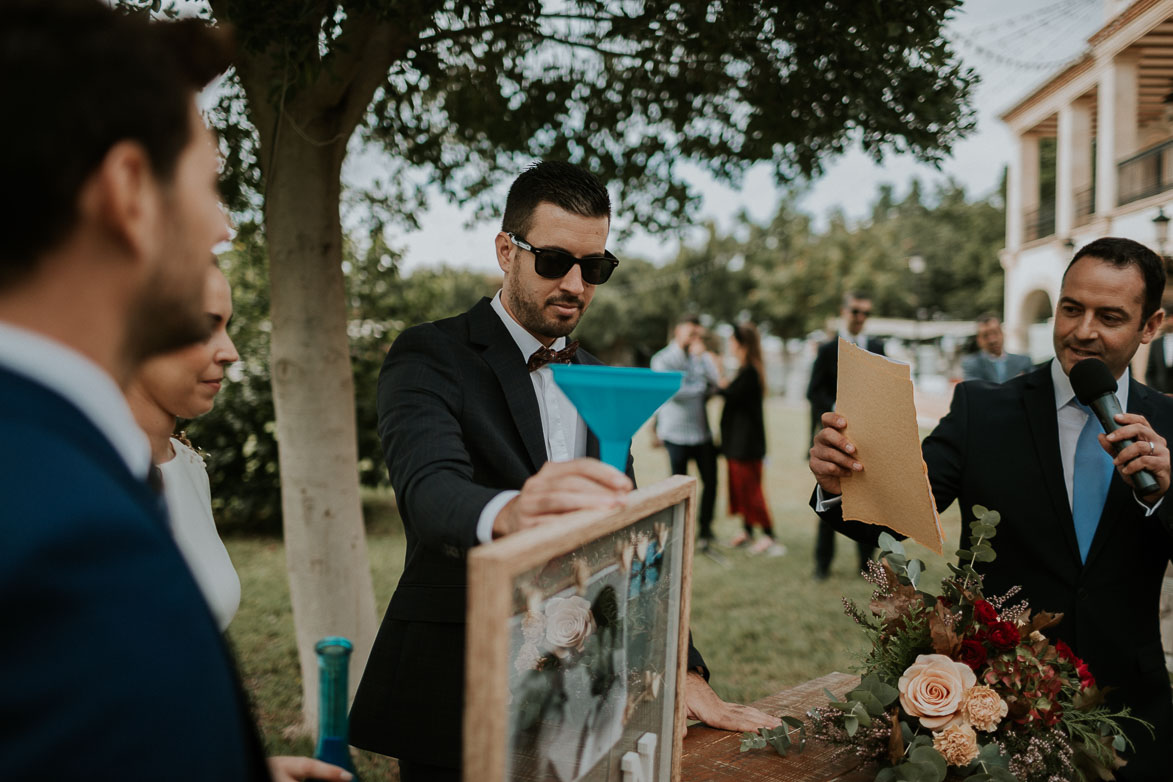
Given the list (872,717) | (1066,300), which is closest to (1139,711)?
(872,717)

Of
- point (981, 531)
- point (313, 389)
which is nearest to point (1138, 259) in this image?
point (981, 531)

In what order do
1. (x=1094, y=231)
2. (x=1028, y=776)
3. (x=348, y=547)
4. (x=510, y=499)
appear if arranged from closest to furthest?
1. (x=510, y=499)
2. (x=1028, y=776)
3. (x=348, y=547)
4. (x=1094, y=231)

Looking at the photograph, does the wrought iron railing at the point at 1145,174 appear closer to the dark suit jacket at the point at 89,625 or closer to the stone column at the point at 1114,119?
the stone column at the point at 1114,119

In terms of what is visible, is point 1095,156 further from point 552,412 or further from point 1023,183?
point 552,412

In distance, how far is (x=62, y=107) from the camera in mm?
721

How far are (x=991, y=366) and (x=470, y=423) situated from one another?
828 centimetres

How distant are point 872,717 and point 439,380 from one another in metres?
1.32

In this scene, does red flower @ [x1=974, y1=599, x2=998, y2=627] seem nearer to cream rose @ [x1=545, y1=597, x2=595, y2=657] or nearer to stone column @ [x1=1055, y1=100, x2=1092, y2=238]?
cream rose @ [x1=545, y1=597, x2=595, y2=657]

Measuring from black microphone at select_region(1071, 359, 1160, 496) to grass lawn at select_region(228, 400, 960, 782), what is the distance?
1814mm

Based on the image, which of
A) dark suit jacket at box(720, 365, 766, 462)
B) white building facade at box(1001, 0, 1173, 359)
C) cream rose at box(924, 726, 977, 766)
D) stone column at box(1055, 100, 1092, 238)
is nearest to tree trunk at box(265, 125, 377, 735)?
cream rose at box(924, 726, 977, 766)

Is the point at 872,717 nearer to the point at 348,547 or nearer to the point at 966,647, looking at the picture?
the point at 966,647

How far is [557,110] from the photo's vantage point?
471 centimetres

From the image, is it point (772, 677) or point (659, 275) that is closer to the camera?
point (772, 677)

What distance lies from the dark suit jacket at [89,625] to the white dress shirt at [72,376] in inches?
0.4
